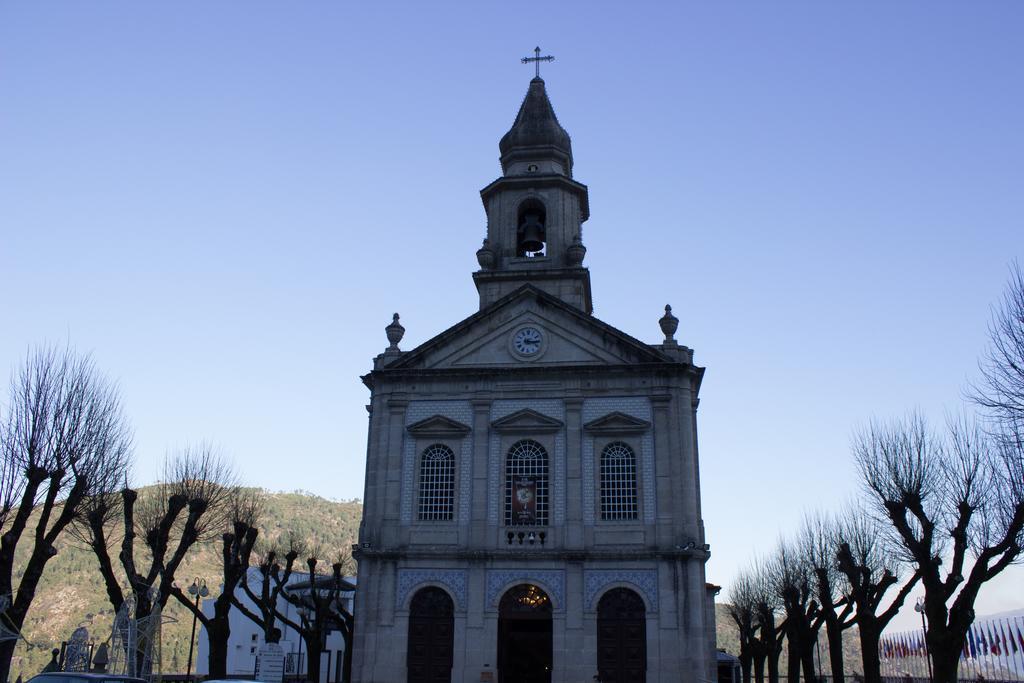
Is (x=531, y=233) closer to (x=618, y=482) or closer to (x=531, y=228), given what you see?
(x=531, y=228)

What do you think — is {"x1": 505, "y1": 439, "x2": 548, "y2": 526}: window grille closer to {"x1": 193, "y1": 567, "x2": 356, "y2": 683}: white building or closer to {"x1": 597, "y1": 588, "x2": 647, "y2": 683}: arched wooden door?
{"x1": 597, "y1": 588, "x2": 647, "y2": 683}: arched wooden door

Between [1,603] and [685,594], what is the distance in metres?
18.4

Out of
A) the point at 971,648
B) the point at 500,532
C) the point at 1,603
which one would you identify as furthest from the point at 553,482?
the point at 971,648

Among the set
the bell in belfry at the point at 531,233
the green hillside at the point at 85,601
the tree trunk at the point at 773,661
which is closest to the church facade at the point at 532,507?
the bell in belfry at the point at 531,233

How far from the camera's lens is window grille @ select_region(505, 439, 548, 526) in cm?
2923

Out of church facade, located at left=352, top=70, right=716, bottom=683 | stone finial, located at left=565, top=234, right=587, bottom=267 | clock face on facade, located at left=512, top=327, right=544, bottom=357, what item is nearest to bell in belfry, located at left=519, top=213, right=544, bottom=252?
stone finial, located at left=565, top=234, right=587, bottom=267

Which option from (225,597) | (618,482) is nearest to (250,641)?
(225,597)

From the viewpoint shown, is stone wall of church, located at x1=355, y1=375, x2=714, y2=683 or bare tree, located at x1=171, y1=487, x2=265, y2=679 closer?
stone wall of church, located at x1=355, y1=375, x2=714, y2=683

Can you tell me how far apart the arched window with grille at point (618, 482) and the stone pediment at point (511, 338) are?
331cm

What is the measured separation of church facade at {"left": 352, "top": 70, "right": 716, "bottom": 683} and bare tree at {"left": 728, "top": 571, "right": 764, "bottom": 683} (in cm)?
1884

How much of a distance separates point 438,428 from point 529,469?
3.40 meters

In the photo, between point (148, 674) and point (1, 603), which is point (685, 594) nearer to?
point (148, 674)

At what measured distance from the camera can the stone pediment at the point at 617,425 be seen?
2948 centimetres

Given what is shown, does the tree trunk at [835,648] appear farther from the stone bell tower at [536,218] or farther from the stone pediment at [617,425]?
the stone bell tower at [536,218]
